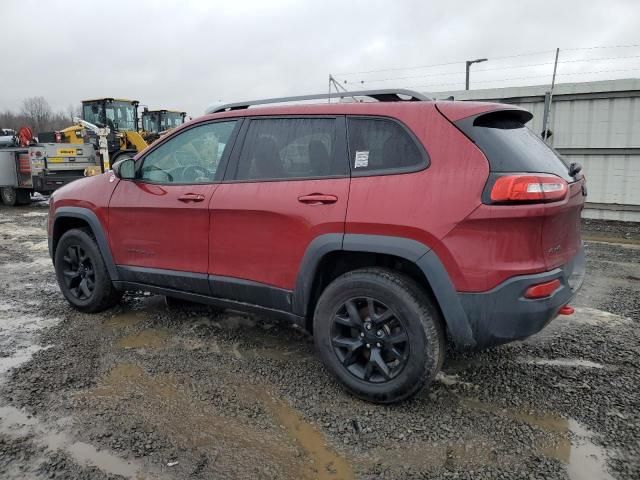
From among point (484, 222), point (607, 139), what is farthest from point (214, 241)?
point (607, 139)

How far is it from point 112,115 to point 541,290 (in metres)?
19.2

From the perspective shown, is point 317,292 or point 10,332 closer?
point 317,292

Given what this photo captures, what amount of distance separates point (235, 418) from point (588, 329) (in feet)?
9.89

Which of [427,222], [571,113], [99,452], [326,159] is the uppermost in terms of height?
[571,113]

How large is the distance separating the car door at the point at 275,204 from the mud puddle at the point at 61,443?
52.1 inches

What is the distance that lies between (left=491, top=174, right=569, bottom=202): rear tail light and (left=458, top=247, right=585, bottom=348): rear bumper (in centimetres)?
41

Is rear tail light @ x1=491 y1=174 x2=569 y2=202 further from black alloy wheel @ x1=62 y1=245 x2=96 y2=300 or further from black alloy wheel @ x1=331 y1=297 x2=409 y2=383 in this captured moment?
black alloy wheel @ x1=62 y1=245 x2=96 y2=300

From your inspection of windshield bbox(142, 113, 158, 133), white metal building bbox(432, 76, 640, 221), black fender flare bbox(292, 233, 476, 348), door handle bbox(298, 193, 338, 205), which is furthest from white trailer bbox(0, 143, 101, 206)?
black fender flare bbox(292, 233, 476, 348)

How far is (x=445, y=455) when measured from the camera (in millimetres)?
2502

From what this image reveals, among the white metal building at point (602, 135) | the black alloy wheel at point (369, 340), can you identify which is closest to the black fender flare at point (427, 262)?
the black alloy wheel at point (369, 340)

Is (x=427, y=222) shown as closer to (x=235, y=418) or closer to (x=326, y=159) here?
(x=326, y=159)

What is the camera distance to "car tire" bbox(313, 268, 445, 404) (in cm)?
276

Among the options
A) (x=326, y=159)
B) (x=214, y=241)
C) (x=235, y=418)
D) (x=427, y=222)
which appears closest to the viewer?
(x=427, y=222)

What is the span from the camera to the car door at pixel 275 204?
10.1 feet
